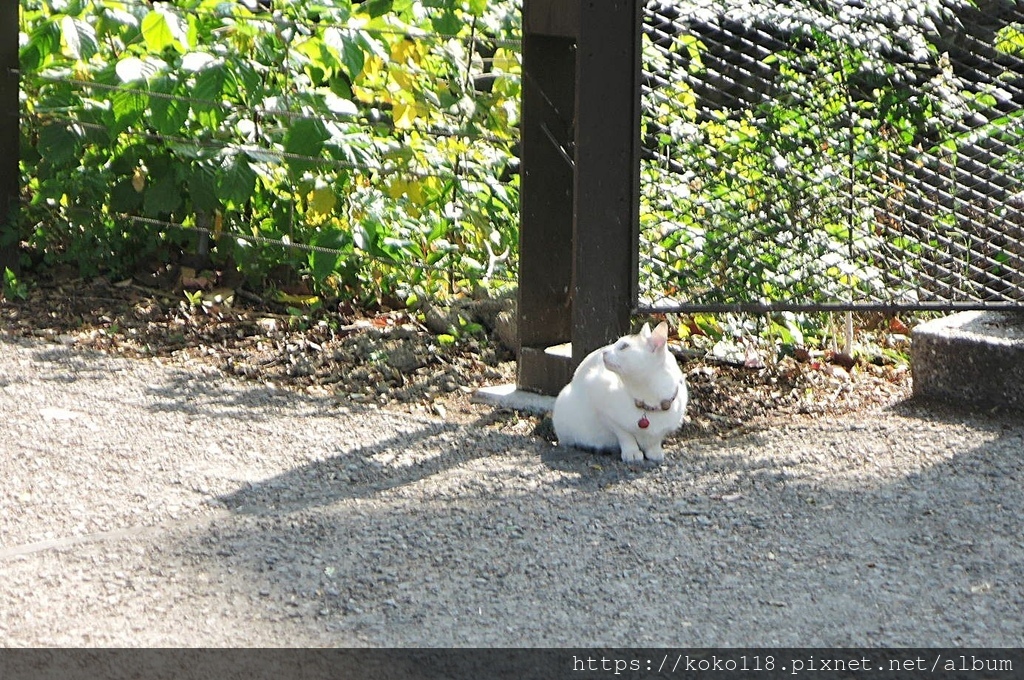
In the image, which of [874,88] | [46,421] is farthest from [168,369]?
[874,88]

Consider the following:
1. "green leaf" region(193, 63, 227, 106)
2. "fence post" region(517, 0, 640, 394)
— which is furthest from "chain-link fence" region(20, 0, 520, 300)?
"fence post" region(517, 0, 640, 394)

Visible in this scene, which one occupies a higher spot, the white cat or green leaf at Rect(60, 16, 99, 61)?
green leaf at Rect(60, 16, 99, 61)

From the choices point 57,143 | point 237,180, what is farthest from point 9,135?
point 237,180

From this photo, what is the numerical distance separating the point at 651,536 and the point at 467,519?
45 centimetres

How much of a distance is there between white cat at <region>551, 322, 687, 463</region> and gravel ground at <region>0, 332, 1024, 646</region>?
7 centimetres

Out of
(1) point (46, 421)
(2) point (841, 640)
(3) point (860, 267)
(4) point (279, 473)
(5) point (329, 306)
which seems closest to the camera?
(2) point (841, 640)

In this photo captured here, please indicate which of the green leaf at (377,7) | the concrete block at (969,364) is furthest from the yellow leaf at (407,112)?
the concrete block at (969,364)

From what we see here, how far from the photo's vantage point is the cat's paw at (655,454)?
3.68m

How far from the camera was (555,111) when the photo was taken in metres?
4.24

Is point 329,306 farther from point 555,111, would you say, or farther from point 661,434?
point 661,434

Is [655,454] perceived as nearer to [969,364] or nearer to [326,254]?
[969,364]

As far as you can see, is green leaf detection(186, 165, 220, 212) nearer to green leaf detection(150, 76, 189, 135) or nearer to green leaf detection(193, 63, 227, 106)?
green leaf detection(150, 76, 189, 135)

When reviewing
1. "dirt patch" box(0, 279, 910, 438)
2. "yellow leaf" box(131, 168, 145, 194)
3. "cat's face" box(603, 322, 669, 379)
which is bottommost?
"dirt patch" box(0, 279, 910, 438)

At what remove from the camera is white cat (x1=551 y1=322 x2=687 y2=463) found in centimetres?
359
